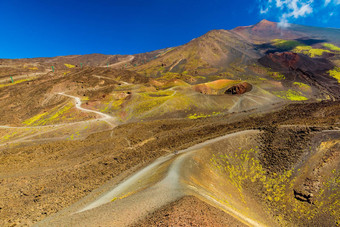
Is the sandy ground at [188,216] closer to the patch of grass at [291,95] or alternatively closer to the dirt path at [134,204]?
the dirt path at [134,204]

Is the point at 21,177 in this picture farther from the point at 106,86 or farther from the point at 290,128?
the point at 106,86

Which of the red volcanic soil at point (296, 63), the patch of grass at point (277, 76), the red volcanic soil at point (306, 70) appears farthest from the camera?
A: the red volcanic soil at point (296, 63)

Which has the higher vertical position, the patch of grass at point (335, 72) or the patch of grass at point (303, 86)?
the patch of grass at point (335, 72)

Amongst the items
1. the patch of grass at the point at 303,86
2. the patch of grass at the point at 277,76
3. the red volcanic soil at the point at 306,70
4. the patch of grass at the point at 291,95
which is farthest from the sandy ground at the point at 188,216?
the patch of grass at the point at 277,76

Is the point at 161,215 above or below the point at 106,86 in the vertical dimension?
below

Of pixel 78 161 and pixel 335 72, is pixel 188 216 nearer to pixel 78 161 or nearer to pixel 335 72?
pixel 78 161

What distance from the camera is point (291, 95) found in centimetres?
7100

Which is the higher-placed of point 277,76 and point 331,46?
point 331,46

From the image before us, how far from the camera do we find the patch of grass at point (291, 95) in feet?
222

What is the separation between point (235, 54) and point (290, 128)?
463ft

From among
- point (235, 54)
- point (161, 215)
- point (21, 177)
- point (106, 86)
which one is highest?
point (235, 54)

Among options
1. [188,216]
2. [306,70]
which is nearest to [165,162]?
[188,216]

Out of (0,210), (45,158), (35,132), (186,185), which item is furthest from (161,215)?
(35,132)

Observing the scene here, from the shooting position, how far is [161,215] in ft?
33.7
